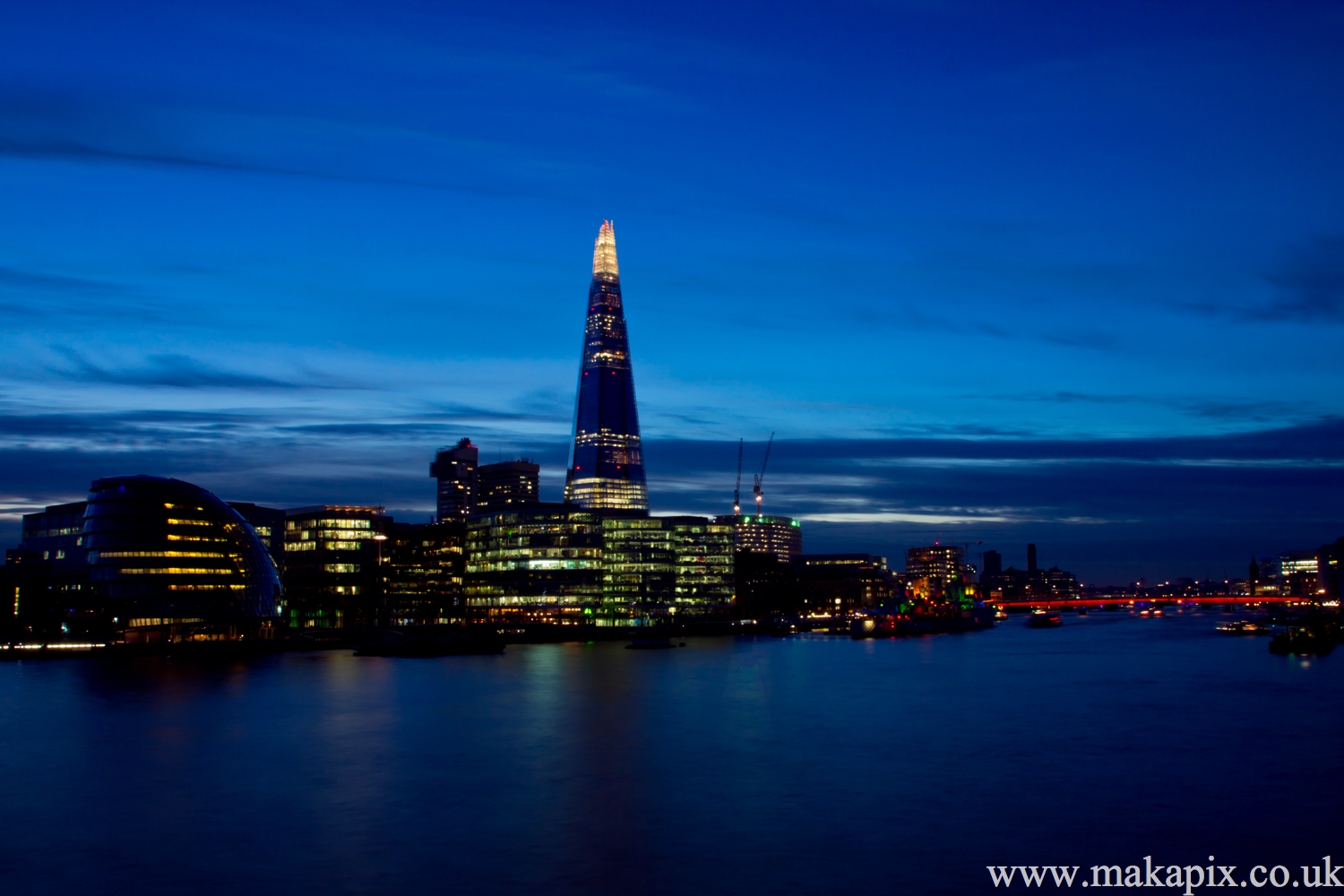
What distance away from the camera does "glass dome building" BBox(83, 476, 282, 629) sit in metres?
125

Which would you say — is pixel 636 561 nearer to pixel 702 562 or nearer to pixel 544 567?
pixel 702 562

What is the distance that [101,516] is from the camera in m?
126

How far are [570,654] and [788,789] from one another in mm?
80123

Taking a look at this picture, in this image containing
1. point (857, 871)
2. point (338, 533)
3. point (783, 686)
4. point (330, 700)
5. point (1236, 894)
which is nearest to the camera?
point (1236, 894)

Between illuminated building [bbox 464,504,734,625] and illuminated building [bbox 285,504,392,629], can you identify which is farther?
illuminated building [bbox 285,504,392,629]

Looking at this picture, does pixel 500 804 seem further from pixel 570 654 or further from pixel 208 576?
pixel 208 576

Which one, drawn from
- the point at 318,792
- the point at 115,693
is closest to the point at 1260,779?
the point at 318,792

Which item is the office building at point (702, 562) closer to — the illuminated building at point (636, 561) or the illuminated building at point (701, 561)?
the illuminated building at point (701, 561)

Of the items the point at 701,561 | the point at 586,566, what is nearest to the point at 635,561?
the point at 586,566

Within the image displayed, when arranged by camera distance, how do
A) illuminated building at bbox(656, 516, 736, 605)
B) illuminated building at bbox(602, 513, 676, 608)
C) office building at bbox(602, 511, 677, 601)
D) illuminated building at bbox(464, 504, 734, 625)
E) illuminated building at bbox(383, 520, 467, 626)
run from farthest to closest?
1. illuminated building at bbox(383, 520, 467, 626)
2. illuminated building at bbox(656, 516, 736, 605)
3. illuminated building at bbox(602, 513, 676, 608)
4. office building at bbox(602, 511, 677, 601)
5. illuminated building at bbox(464, 504, 734, 625)

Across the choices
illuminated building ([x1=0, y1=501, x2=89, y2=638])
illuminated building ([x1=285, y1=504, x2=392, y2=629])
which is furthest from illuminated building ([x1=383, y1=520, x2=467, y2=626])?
illuminated building ([x1=0, y1=501, x2=89, y2=638])

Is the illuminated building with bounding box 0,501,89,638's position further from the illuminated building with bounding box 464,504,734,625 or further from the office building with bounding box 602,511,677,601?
the office building with bounding box 602,511,677,601

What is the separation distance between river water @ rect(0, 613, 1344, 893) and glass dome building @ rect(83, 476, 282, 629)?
50365 millimetres

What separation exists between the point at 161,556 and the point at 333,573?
63685 millimetres
